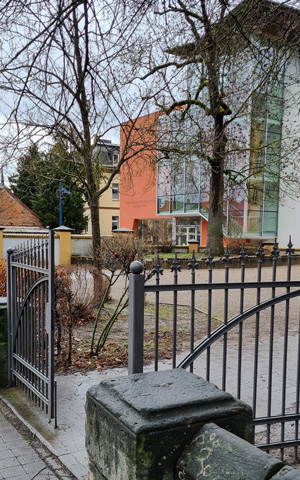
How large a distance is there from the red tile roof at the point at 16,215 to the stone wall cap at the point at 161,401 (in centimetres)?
2848

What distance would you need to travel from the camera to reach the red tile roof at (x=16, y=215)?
2956 centimetres

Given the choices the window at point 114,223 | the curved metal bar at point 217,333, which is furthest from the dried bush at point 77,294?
the window at point 114,223

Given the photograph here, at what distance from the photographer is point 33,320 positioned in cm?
436

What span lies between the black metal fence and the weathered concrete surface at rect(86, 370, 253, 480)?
72 centimetres

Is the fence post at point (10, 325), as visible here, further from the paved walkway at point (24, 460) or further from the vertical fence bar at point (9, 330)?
the paved walkway at point (24, 460)

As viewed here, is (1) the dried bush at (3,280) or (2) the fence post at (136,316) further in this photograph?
(1) the dried bush at (3,280)

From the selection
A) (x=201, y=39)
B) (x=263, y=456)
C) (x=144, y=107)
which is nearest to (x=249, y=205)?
(x=144, y=107)

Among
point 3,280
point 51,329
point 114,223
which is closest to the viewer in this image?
point 51,329

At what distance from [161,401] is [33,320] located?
3.08m

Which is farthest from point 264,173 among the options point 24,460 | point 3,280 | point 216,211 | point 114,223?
point 114,223

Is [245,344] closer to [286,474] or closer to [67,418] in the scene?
[67,418]

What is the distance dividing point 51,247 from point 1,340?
1.89 meters

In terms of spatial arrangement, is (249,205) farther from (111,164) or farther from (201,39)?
(201,39)

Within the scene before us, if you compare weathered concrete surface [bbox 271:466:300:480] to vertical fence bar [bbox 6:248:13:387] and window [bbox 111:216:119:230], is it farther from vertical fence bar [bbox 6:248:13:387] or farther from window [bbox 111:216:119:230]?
window [bbox 111:216:119:230]
